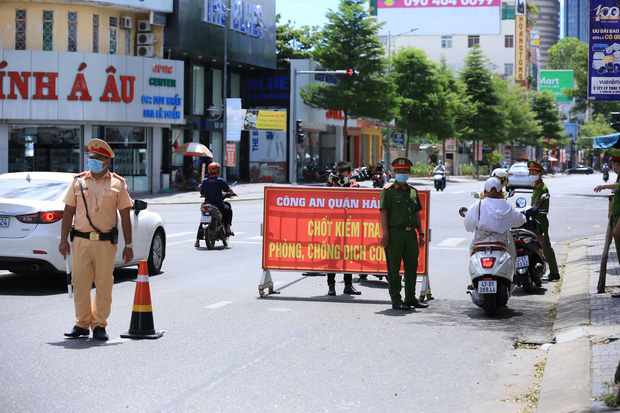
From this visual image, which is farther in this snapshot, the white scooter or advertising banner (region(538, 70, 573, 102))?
advertising banner (region(538, 70, 573, 102))

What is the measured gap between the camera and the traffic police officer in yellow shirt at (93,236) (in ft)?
28.7

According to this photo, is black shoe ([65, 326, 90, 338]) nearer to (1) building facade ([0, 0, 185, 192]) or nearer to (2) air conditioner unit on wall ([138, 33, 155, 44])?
(1) building facade ([0, 0, 185, 192])

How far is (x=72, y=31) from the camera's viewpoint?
1593 inches

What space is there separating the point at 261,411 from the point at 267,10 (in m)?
49.8

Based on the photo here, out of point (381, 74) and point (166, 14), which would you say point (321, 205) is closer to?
point (166, 14)

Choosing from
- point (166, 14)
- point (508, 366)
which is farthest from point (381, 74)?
point (508, 366)

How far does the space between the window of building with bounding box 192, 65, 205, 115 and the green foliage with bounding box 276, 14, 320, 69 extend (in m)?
25.7

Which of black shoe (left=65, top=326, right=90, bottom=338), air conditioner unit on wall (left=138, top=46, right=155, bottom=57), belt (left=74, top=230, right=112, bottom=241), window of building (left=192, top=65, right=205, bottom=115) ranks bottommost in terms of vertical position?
black shoe (left=65, top=326, right=90, bottom=338)

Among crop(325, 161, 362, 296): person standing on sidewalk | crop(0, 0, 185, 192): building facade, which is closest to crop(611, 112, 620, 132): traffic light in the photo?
crop(325, 161, 362, 296): person standing on sidewalk

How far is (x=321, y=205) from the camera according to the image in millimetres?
12398

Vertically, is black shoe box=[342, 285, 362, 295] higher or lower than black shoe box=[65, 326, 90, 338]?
lower

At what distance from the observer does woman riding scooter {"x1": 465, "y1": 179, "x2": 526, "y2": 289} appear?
10.8 m

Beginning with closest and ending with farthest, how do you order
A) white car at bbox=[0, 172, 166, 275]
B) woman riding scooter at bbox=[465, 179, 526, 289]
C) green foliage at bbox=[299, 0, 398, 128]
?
woman riding scooter at bbox=[465, 179, 526, 289], white car at bbox=[0, 172, 166, 275], green foliage at bbox=[299, 0, 398, 128]

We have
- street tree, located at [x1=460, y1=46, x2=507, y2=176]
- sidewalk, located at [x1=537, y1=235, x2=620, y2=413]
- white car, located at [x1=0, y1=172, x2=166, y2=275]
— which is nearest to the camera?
sidewalk, located at [x1=537, y1=235, x2=620, y2=413]
